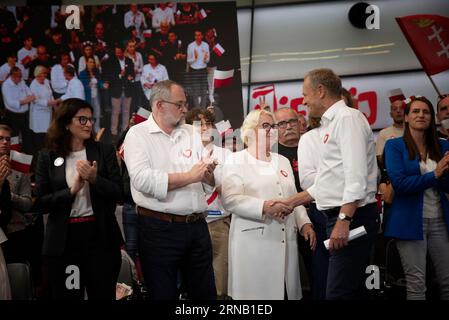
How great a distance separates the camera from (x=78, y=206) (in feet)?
10.9

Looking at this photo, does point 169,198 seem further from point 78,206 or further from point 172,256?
point 78,206

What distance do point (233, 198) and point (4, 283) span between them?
1334 millimetres

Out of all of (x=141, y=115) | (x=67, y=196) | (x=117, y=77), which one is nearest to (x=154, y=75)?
(x=117, y=77)

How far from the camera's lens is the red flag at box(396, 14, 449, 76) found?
4641mm

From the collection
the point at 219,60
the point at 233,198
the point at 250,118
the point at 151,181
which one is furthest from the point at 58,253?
the point at 219,60

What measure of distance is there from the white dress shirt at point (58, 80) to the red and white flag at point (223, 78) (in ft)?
4.09

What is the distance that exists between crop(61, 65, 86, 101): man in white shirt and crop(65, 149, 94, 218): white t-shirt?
A: 163cm

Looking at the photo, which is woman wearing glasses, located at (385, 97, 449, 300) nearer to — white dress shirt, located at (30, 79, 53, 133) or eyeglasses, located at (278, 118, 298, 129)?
eyeglasses, located at (278, 118, 298, 129)

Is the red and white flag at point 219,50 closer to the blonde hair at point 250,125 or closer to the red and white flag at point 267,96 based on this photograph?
the red and white flag at point 267,96

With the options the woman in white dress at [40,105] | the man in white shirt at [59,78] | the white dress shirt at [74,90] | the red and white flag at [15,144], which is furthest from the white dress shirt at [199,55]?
the red and white flag at [15,144]

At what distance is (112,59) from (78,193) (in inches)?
79.3

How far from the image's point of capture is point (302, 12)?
507 centimetres

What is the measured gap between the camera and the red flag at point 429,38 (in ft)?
15.2

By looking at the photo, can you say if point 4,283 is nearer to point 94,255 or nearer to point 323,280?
point 94,255
